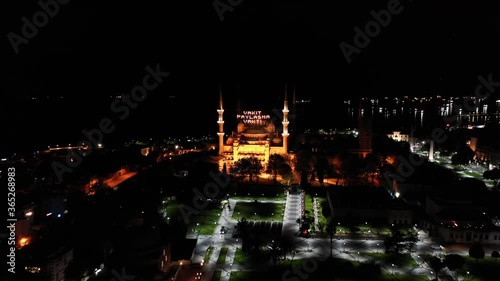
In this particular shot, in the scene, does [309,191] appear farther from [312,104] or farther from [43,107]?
[312,104]

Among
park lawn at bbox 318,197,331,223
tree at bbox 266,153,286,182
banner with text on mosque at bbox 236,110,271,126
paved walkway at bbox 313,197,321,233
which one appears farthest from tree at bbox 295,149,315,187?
banner with text on mosque at bbox 236,110,271,126

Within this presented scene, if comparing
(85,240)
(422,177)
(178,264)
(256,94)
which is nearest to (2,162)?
(85,240)

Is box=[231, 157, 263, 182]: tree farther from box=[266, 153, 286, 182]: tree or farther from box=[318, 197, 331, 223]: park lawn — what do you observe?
box=[318, 197, 331, 223]: park lawn

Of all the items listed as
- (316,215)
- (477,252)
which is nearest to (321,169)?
(316,215)

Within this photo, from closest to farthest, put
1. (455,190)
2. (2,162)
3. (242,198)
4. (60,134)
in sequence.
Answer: (455,190) < (242,198) < (2,162) < (60,134)

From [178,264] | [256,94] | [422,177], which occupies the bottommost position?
[178,264]

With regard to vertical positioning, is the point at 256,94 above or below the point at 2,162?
above

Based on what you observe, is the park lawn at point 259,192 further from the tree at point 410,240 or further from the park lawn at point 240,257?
the tree at point 410,240
